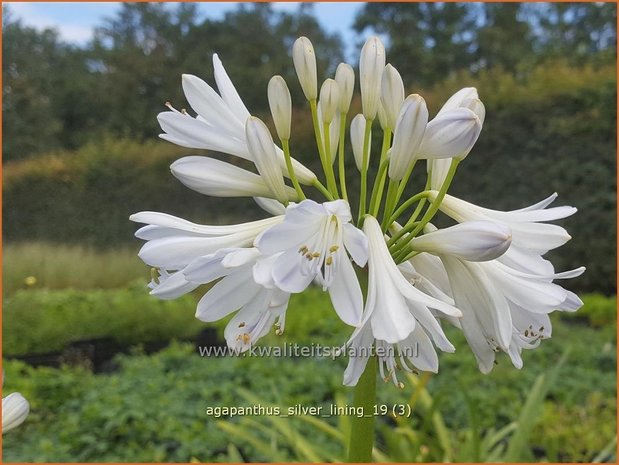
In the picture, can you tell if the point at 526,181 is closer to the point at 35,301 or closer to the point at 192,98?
the point at 35,301

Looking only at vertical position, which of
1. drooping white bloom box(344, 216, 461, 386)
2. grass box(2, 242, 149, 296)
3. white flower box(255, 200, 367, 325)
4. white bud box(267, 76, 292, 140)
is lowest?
grass box(2, 242, 149, 296)

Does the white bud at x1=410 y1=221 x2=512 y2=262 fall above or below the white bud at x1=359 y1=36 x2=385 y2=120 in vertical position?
below

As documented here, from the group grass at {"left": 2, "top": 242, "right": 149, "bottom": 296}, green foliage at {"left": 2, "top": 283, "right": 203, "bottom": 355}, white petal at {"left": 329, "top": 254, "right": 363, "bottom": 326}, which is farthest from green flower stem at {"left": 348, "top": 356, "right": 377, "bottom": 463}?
grass at {"left": 2, "top": 242, "right": 149, "bottom": 296}

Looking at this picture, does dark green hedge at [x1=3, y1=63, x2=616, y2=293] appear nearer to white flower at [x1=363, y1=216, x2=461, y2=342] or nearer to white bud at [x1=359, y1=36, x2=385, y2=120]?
white bud at [x1=359, y1=36, x2=385, y2=120]

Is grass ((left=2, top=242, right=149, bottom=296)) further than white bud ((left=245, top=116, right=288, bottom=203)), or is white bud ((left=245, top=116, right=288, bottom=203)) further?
grass ((left=2, top=242, right=149, bottom=296))

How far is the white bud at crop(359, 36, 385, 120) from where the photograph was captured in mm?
1211

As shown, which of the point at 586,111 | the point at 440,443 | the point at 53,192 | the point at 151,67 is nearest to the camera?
Answer: the point at 440,443

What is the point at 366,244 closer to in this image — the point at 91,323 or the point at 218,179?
the point at 218,179

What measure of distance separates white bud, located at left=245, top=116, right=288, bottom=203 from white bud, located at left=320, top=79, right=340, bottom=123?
0.56 ft

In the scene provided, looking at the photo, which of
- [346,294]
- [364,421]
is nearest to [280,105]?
[346,294]

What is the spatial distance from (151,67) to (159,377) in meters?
16.2

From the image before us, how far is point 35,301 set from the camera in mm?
5980

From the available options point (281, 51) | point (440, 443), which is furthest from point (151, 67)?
point (440, 443)

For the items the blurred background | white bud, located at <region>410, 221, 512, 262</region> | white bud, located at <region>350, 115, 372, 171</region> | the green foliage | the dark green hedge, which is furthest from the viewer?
the dark green hedge
